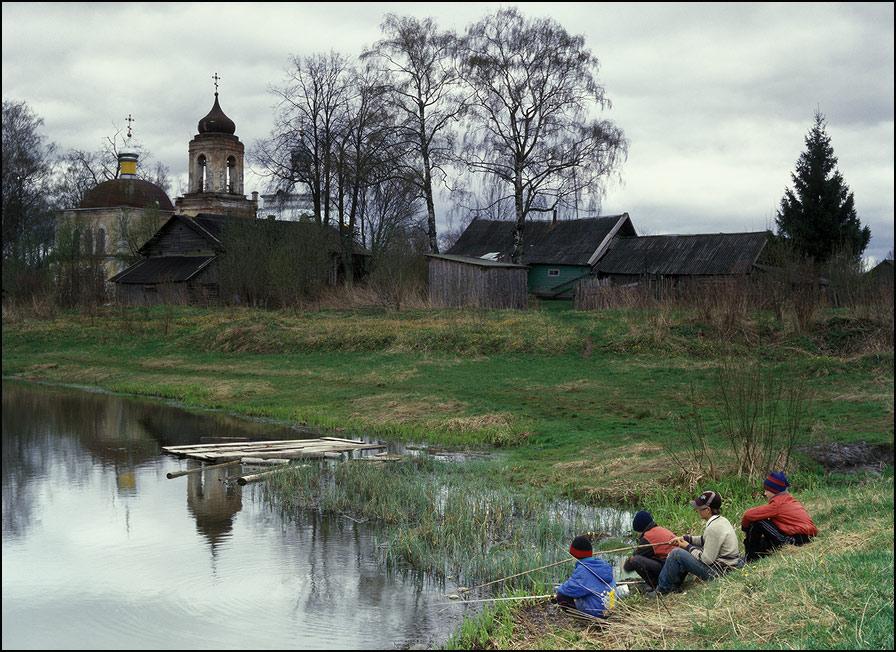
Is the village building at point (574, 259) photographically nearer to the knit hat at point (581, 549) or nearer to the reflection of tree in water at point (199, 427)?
the reflection of tree in water at point (199, 427)

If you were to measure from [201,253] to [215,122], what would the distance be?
1268 centimetres

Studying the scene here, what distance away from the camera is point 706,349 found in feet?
81.9

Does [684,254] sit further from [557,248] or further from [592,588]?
[592,588]

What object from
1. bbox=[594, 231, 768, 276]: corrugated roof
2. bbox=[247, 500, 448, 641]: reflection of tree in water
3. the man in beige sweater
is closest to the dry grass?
bbox=[247, 500, 448, 641]: reflection of tree in water

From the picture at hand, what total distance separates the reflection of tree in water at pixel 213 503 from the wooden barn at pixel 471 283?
22.1 m

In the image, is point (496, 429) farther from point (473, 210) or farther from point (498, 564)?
point (473, 210)

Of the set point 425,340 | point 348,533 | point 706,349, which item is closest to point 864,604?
point 348,533

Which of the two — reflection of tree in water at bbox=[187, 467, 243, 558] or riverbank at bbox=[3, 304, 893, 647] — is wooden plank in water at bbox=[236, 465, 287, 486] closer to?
reflection of tree in water at bbox=[187, 467, 243, 558]

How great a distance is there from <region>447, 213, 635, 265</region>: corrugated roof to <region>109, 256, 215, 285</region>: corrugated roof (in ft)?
45.0

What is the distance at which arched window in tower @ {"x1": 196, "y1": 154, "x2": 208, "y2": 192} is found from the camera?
59.6 m

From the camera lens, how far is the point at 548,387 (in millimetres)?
22609

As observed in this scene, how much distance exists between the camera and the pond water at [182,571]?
9.09 metres

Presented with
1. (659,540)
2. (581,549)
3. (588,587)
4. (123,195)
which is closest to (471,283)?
(659,540)

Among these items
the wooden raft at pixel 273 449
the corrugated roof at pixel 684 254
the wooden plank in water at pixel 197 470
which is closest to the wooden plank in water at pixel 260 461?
the wooden raft at pixel 273 449
